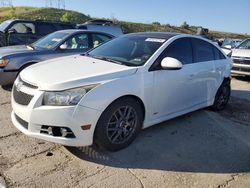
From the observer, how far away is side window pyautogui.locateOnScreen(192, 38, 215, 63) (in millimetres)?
5551

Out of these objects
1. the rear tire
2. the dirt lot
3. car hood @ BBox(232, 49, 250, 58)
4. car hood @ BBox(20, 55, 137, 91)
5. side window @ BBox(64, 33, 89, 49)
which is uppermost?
side window @ BBox(64, 33, 89, 49)

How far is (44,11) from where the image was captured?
45844 millimetres

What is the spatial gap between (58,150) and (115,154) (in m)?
0.76

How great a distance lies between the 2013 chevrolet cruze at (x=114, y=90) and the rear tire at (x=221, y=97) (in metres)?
0.62

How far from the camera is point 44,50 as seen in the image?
7547 millimetres

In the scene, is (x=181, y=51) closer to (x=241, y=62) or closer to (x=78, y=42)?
(x=78, y=42)

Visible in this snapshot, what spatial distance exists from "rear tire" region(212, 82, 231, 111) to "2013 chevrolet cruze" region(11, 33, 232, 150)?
0.62 metres

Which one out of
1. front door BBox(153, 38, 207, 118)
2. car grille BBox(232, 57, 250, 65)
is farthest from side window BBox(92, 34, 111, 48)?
car grille BBox(232, 57, 250, 65)

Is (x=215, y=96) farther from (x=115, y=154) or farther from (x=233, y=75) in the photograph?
(x=233, y=75)

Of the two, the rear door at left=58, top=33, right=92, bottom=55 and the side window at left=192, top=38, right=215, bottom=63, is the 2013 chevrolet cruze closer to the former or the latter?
the side window at left=192, top=38, right=215, bottom=63

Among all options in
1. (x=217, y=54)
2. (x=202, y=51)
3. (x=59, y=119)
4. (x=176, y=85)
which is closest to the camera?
(x=59, y=119)

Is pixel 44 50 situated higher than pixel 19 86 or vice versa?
pixel 44 50

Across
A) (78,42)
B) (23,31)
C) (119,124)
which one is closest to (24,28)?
(23,31)

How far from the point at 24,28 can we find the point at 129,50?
8223 mm
